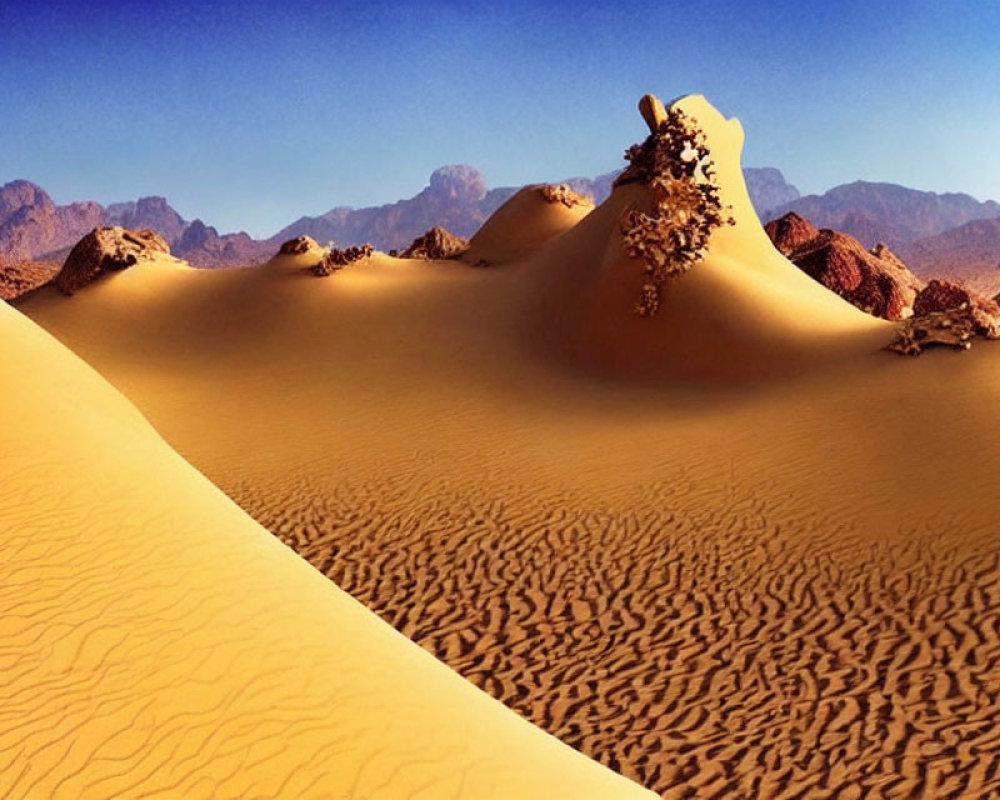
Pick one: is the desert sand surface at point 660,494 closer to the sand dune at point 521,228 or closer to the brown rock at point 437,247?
the sand dune at point 521,228

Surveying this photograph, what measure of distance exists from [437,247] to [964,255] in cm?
9758

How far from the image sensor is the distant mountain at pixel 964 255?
83.1m

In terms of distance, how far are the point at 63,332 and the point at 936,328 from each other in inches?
996

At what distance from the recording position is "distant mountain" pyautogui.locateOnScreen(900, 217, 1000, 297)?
8307 cm

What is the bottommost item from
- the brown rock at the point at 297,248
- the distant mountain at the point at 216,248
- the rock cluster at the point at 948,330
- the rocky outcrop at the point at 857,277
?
the rock cluster at the point at 948,330

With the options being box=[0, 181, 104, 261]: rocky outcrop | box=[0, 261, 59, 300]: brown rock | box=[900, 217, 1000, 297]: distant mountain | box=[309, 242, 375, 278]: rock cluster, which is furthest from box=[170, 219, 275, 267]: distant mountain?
box=[309, 242, 375, 278]: rock cluster

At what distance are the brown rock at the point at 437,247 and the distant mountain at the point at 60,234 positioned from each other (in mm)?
109343

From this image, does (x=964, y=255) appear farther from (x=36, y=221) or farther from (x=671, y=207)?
(x=36, y=221)

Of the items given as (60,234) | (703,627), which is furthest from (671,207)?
(60,234)

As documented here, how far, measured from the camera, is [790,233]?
35.9 metres

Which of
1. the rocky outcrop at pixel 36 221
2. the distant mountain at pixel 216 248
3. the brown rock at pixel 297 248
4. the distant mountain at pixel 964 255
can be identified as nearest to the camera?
the brown rock at pixel 297 248

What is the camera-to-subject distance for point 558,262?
2484 cm

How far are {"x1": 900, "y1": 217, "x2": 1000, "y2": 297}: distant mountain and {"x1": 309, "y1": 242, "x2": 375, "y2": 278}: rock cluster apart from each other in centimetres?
6190

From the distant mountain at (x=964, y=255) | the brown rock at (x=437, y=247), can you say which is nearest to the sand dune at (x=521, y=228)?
the brown rock at (x=437, y=247)
